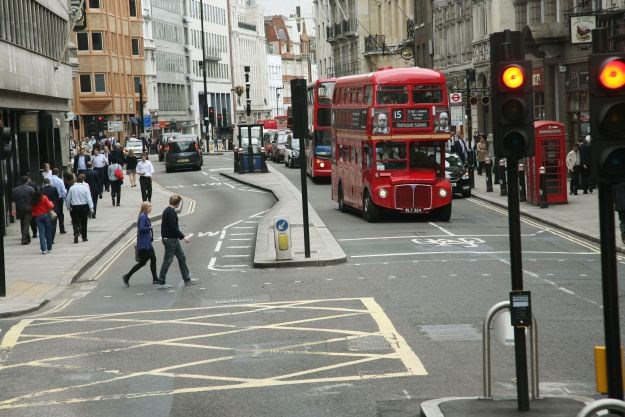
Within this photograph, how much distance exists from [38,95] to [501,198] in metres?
16.9

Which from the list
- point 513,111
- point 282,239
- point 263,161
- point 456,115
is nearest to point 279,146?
point 263,161

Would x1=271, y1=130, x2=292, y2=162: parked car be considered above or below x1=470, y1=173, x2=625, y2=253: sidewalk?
above

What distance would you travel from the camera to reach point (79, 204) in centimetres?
3284

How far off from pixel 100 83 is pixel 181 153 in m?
38.0

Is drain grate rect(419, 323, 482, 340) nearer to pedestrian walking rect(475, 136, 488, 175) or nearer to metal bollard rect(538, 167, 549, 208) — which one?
metal bollard rect(538, 167, 549, 208)

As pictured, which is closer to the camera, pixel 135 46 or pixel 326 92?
pixel 326 92

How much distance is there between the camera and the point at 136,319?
1948 cm

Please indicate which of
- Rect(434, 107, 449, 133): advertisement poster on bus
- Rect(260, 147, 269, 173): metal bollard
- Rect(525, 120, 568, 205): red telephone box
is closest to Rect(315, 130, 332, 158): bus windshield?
Rect(260, 147, 269, 173): metal bollard

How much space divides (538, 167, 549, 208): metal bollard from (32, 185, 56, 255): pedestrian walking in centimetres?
1425

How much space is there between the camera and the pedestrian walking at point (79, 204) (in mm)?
32612

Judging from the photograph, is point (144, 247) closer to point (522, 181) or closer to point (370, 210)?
point (370, 210)

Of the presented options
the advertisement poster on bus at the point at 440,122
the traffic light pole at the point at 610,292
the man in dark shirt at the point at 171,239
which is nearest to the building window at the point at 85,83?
the advertisement poster on bus at the point at 440,122

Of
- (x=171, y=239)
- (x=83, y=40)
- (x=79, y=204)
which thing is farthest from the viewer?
(x=83, y=40)

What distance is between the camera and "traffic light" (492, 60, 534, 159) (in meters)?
10.9
